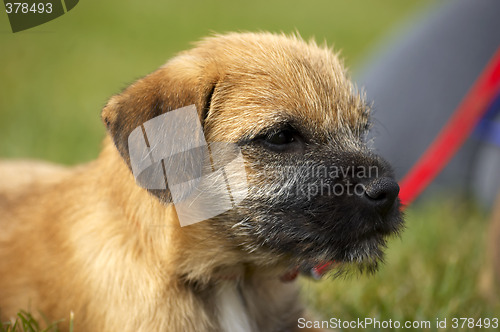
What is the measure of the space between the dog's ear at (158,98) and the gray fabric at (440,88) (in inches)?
136

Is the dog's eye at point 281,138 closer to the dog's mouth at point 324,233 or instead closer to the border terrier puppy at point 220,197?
the border terrier puppy at point 220,197

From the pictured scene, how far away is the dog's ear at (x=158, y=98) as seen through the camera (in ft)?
7.93

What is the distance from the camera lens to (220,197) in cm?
254

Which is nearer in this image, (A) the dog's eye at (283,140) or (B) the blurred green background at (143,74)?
(A) the dog's eye at (283,140)

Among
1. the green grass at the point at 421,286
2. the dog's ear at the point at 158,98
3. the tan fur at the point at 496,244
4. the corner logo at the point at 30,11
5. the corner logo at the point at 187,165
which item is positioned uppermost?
the corner logo at the point at 30,11

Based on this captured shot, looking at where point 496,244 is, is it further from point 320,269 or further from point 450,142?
point 320,269

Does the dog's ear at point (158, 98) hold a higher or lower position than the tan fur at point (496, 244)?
higher

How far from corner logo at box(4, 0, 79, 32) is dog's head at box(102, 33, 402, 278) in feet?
2.54

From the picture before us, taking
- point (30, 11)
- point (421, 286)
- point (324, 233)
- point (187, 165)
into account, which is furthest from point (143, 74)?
point (421, 286)

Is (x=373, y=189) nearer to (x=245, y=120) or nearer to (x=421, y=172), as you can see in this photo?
(x=245, y=120)

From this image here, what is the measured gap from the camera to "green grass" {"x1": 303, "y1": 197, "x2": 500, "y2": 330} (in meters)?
3.62

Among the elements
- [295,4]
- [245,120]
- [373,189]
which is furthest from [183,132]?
[295,4]

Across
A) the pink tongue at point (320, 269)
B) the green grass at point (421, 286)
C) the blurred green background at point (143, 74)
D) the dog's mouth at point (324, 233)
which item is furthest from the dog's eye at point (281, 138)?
the green grass at point (421, 286)

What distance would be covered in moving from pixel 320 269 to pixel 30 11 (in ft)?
6.54
